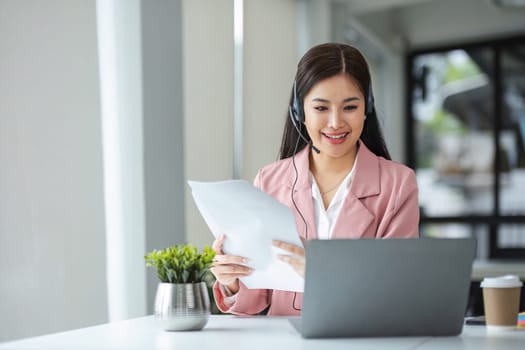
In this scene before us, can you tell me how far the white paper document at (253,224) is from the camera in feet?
4.76

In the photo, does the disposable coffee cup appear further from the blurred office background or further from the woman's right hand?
the blurred office background

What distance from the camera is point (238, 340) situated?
4.32 ft

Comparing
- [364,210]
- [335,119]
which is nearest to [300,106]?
[335,119]

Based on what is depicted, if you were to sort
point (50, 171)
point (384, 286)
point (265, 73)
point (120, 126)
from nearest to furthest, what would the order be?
point (384, 286), point (50, 171), point (120, 126), point (265, 73)

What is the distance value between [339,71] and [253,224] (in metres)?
0.63

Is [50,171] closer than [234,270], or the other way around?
[234,270]

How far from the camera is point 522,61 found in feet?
20.7

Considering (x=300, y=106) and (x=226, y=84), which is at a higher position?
(x=226, y=84)

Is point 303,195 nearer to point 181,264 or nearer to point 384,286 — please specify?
point 181,264

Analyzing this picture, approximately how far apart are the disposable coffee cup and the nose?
60 cm

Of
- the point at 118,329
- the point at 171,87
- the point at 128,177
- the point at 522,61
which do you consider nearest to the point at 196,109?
the point at 171,87

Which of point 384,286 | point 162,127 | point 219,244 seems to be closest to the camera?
point 384,286

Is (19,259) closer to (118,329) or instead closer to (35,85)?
(35,85)

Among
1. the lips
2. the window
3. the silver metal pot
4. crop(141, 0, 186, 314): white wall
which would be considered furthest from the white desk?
the window
